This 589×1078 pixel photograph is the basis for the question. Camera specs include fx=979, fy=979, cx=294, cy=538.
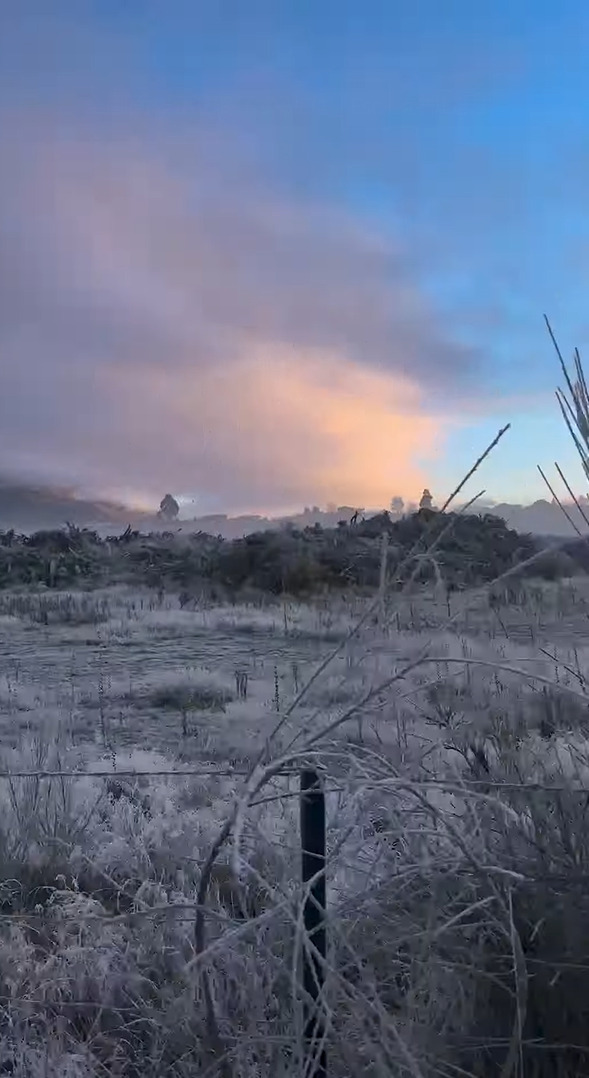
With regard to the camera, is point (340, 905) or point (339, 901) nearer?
point (340, 905)

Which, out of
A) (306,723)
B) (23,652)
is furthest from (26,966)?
(23,652)

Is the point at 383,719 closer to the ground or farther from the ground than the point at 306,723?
closer to the ground

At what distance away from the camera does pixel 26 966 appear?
3.76 m

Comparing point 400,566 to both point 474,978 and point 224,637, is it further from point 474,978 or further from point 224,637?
point 224,637

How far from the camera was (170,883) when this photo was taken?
459 cm

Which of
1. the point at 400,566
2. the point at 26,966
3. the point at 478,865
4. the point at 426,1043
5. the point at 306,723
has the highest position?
the point at 400,566

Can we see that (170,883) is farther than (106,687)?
No

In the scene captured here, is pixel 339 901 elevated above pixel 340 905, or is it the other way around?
pixel 340 905

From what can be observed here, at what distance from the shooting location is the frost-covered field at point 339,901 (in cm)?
221

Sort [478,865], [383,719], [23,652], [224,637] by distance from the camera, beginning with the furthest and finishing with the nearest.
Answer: [224,637]
[23,652]
[383,719]
[478,865]

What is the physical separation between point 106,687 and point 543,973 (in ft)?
30.6

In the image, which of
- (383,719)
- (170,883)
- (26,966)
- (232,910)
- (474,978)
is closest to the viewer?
(474,978)

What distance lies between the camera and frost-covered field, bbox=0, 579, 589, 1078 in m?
2.21

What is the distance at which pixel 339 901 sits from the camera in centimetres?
300
